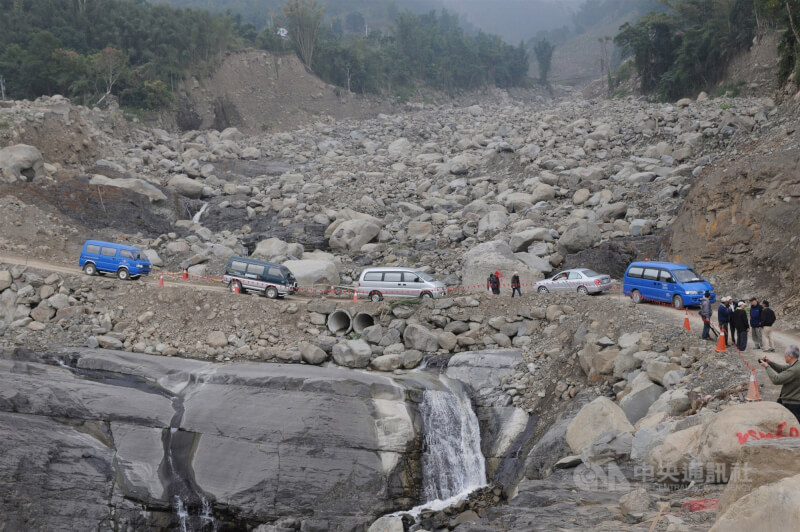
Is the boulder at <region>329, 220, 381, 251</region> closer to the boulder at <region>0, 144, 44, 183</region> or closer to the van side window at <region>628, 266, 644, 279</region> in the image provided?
the van side window at <region>628, 266, 644, 279</region>

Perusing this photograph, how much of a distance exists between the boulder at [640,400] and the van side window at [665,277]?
650cm

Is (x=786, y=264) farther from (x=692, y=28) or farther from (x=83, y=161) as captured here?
(x=692, y=28)

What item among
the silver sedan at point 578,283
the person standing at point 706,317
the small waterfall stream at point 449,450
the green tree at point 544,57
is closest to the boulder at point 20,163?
the small waterfall stream at point 449,450

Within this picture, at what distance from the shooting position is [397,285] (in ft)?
90.3

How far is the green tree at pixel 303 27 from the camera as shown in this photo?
90875 mm

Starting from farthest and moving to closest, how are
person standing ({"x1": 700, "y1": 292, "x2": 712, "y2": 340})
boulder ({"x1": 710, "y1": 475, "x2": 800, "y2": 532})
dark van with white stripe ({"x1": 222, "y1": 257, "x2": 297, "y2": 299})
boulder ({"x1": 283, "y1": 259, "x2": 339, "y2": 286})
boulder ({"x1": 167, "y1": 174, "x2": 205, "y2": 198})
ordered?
1. boulder ({"x1": 167, "y1": 174, "x2": 205, "y2": 198})
2. boulder ({"x1": 283, "y1": 259, "x2": 339, "y2": 286})
3. dark van with white stripe ({"x1": 222, "y1": 257, "x2": 297, "y2": 299})
4. person standing ({"x1": 700, "y1": 292, "x2": 712, "y2": 340})
5. boulder ({"x1": 710, "y1": 475, "x2": 800, "y2": 532})

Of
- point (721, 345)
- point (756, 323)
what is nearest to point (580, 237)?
point (756, 323)

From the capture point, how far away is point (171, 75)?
6844cm

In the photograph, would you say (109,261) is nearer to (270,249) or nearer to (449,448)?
(270,249)

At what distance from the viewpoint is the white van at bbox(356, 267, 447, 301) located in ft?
89.0

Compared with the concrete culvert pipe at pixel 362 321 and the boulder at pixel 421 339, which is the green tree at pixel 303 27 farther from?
the boulder at pixel 421 339

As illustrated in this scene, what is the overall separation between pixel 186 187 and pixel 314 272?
18.8 m

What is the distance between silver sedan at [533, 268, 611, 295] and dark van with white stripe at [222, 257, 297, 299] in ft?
36.3

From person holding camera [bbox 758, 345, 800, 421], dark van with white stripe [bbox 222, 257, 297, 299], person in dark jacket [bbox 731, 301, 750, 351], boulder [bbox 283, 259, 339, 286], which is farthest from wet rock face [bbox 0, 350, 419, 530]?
person holding camera [bbox 758, 345, 800, 421]
